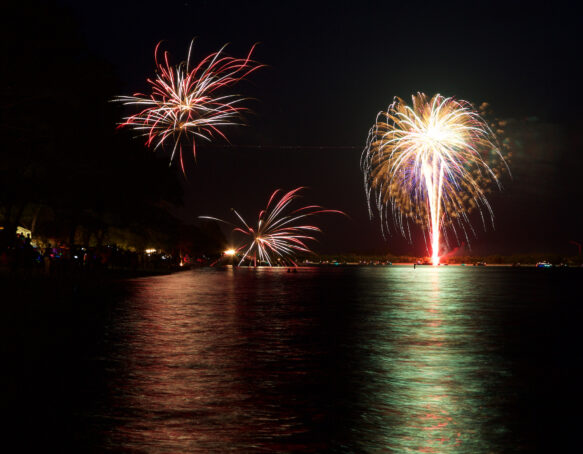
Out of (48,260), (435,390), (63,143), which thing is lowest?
(435,390)

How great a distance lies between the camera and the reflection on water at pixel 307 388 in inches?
243

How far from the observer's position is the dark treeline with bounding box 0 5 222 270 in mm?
24641

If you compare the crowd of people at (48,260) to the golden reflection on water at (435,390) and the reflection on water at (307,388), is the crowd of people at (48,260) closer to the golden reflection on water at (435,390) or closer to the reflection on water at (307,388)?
the reflection on water at (307,388)

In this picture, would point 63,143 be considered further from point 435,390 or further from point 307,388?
point 435,390

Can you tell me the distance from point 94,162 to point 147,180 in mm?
15033

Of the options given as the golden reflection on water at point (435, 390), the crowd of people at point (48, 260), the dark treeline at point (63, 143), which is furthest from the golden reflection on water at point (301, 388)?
the crowd of people at point (48, 260)

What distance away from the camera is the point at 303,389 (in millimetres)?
8633

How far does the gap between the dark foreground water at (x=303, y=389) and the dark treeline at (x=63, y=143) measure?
11.9m

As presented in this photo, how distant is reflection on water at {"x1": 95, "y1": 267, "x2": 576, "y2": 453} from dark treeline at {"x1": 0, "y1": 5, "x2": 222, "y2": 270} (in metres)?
12.0

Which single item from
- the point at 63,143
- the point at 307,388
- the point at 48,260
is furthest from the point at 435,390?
the point at 48,260

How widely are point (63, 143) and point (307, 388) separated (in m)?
29.6

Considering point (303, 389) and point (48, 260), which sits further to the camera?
point (48, 260)

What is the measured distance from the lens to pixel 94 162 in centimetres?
3747

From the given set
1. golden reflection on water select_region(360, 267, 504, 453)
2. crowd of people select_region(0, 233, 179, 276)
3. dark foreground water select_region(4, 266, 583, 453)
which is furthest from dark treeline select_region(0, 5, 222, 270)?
golden reflection on water select_region(360, 267, 504, 453)
